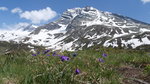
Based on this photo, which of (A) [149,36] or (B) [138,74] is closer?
(B) [138,74]

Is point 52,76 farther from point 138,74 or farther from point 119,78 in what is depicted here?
point 138,74

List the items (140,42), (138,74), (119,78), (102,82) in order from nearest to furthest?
(102,82)
(119,78)
(138,74)
(140,42)

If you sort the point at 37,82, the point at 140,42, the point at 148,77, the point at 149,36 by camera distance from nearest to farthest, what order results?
1. the point at 37,82
2. the point at 148,77
3. the point at 140,42
4. the point at 149,36

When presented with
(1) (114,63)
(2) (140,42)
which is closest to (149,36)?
(2) (140,42)

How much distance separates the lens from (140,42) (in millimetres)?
183125

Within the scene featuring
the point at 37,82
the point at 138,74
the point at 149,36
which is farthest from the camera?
the point at 149,36

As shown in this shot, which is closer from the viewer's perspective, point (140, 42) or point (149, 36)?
point (140, 42)

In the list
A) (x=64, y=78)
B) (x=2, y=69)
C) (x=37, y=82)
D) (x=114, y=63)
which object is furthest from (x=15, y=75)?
(x=114, y=63)

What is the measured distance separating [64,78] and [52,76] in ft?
0.67

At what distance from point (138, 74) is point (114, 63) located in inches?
58.7

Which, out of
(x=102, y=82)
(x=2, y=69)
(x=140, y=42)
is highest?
(x=140, y=42)

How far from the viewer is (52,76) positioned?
372cm

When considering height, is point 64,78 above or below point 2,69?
below

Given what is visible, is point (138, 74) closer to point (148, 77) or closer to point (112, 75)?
point (148, 77)
